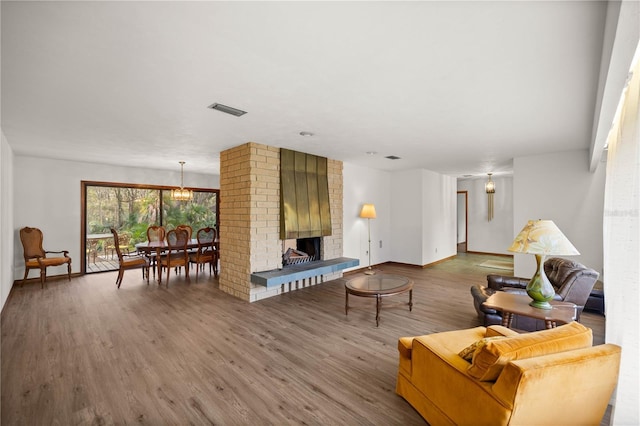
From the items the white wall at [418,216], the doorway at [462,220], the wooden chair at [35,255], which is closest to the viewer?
the wooden chair at [35,255]

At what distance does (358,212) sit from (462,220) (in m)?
5.60

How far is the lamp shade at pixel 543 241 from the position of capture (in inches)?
92.6

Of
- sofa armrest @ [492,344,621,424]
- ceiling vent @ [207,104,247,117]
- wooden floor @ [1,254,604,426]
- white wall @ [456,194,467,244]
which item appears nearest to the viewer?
sofa armrest @ [492,344,621,424]

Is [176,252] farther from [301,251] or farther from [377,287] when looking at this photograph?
[377,287]

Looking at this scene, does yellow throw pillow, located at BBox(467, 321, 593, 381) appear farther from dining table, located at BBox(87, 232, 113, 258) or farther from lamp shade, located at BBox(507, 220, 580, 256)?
dining table, located at BBox(87, 232, 113, 258)

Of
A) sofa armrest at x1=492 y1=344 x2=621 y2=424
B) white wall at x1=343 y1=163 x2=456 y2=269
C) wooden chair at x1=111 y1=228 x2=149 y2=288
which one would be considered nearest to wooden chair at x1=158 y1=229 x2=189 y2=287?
wooden chair at x1=111 y1=228 x2=149 y2=288

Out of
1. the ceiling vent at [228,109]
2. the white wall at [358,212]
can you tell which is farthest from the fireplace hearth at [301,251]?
the ceiling vent at [228,109]

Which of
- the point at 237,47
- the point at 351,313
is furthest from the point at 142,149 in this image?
the point at 351,313

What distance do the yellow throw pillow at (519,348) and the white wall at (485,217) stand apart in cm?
839

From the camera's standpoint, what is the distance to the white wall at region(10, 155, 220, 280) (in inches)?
223

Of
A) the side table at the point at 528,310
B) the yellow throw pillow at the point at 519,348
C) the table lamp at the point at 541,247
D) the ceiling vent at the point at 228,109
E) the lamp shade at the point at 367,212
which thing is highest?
the ceiling vent at the point at 228,109

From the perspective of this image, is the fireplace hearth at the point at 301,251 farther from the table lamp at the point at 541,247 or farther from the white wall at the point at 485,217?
the white wall at the point at 485,217

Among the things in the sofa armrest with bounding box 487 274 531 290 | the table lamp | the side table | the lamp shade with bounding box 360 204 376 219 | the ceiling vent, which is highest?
the ceiling vent

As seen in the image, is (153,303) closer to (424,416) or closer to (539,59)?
(424,416)
